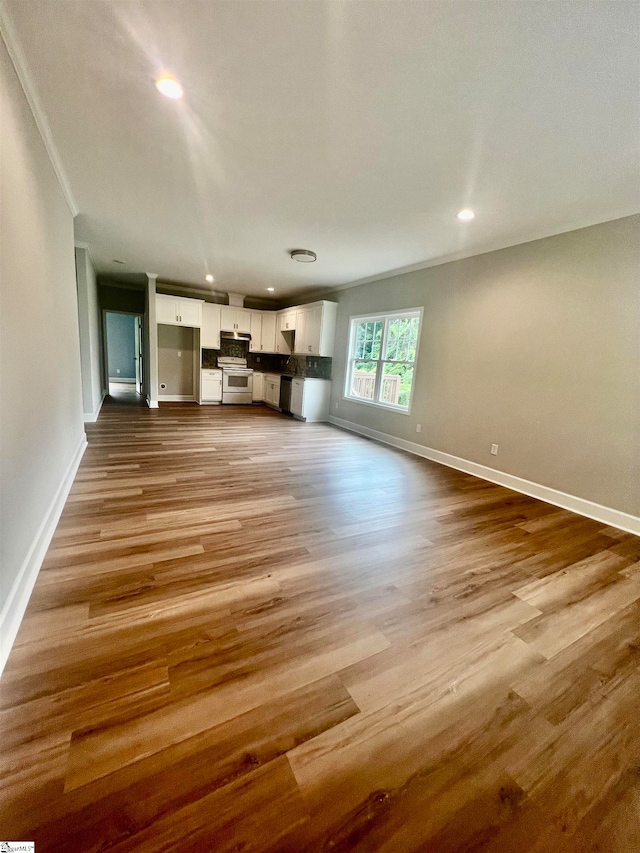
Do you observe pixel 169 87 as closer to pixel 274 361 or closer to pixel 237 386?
pixel 237 386

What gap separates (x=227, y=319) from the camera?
7723 mm

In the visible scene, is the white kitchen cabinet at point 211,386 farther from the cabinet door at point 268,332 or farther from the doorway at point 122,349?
the doorway at point 122,349

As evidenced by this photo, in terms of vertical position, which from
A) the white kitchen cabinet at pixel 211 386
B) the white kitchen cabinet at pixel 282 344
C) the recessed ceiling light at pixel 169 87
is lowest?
the white kitchen cabinet at pixel 211 386

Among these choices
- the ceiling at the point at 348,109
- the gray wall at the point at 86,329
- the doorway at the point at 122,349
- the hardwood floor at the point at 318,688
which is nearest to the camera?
the hardwood floor at the point at 318,688

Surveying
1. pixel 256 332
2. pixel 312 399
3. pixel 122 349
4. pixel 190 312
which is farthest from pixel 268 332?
pixel 122 349

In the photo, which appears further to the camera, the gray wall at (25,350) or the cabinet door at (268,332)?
the cabinet door at (268,332)

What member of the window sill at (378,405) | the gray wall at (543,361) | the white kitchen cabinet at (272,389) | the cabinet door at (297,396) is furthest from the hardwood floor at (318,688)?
the white kitchen cabinet at (272,389)

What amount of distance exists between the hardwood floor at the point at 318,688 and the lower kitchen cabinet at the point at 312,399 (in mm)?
4105

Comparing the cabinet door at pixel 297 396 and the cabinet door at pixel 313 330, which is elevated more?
the cabinet door at pixel 313 330

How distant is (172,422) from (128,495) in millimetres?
3044

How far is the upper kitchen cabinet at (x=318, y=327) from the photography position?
6.36 meters

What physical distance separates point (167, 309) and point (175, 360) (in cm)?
Result: 135

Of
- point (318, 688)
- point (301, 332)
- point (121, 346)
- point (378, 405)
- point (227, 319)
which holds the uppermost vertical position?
point (227, 319)

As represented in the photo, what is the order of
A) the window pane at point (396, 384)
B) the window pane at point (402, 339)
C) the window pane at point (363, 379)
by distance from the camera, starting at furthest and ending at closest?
the window pane at point (363, 379), the window pane at point (396, 384), the window pane at point (402, 339)
